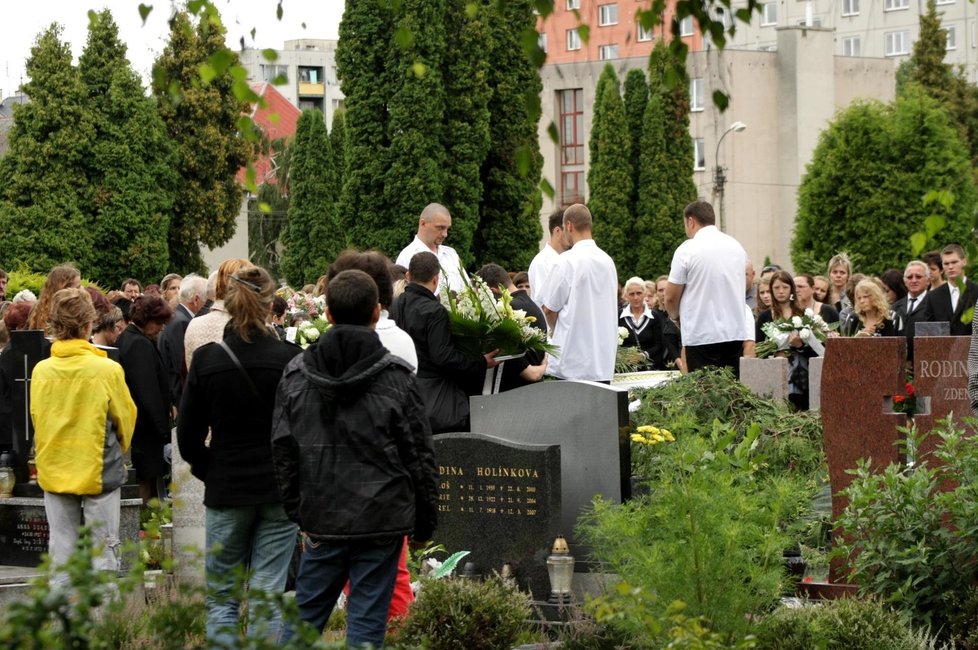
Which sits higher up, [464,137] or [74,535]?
[464,137]

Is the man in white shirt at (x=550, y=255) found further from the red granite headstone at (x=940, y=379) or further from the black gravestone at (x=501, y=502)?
the red granite headstone at (x=940, y=379)

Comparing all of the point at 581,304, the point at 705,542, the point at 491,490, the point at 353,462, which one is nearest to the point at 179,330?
the point at 581,304

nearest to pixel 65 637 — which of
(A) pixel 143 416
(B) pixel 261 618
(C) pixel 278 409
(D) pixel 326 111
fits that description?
(B) pixel 261 618

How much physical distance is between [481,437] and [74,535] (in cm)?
253

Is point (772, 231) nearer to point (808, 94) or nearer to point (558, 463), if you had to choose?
point (808, 94)

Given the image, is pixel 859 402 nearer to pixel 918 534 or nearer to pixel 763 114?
pixel 918 534

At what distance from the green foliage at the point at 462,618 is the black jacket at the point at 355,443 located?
4.37ft

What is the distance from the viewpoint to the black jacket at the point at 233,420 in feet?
23.5

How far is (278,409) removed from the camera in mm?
6660

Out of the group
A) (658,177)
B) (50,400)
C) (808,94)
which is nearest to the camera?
(50,400)

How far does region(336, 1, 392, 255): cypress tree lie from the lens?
40031mm

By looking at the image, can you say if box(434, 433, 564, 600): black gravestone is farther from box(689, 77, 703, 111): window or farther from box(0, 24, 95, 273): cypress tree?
box(689, 77, 703, 111): window

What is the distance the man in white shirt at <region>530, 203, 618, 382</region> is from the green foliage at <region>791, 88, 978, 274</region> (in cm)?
4049

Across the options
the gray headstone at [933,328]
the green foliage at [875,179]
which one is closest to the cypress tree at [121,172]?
the green foliage at [875,179]
